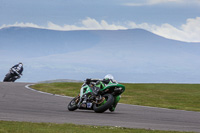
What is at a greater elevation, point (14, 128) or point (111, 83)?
point (111, 83)

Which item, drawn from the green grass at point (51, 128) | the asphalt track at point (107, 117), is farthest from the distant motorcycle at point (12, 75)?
the green grass at point (51, 128)

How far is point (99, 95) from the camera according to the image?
16828 mm

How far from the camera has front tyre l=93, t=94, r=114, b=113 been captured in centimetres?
1642

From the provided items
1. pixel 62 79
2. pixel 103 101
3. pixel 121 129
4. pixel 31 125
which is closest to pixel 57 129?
pixel 31 125

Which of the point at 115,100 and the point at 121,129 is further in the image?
the point at 115,100

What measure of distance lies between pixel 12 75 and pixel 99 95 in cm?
4324

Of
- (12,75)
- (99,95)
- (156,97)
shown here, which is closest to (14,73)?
(12,75)

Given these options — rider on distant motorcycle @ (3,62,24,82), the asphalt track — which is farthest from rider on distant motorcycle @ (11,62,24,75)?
the asphalt track

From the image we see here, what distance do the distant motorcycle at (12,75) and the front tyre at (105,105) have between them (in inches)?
1654

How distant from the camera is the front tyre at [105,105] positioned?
16422 mm

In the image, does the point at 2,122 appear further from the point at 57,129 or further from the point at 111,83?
the point at 111,83

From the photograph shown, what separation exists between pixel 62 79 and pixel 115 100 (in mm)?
31575

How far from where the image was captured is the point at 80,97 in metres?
17.4

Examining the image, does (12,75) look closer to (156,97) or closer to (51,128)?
(156,97)
